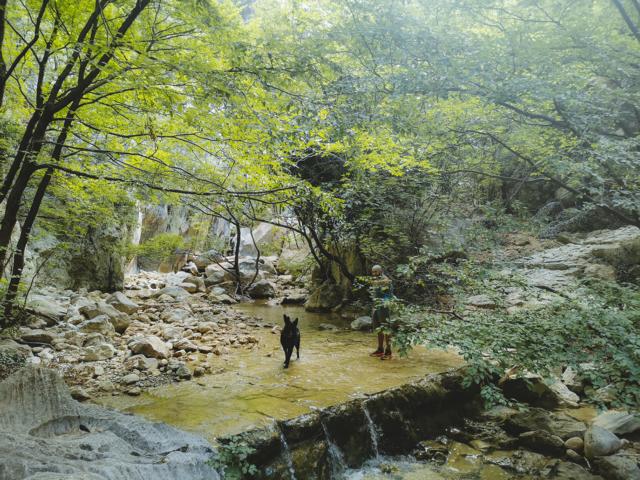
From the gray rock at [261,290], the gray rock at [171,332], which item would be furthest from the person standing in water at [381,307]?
the gray rock at [261,290]

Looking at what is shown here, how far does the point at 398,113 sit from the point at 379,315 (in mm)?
3544

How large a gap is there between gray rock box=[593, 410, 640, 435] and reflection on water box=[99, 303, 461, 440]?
1.98 meters

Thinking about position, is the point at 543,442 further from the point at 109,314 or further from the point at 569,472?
the point at 109,314

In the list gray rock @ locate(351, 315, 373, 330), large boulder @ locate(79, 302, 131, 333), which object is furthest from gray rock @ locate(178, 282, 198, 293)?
gray rock @ locate(351, 315, 373, 330)

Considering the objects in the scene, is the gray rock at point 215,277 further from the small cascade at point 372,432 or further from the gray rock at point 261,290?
the small cascade at point 372,432

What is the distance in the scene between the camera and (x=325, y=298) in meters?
12.3

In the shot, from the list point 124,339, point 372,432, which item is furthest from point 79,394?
point 372,432

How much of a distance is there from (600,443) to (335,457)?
323 cm

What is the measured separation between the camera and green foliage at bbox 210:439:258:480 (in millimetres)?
3031

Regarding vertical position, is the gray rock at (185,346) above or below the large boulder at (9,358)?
below

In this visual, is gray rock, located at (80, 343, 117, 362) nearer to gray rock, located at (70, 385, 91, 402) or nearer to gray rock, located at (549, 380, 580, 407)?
gray rock, located at (70, 385, 91, 402)

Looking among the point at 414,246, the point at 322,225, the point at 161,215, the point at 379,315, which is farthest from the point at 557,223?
the point at 161,215

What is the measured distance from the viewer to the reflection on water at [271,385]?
387cm

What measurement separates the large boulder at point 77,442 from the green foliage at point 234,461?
0.08 metres
